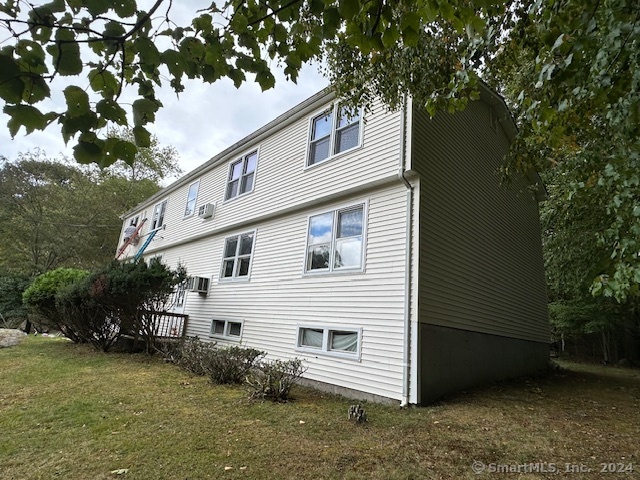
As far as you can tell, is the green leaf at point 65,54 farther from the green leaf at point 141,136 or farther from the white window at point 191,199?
the white window at point 191,199

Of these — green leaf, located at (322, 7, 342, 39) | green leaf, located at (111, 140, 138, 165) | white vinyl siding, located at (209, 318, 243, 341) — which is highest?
green leaf, located at (322, 7, 342, 39)

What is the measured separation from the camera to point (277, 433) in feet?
13.7

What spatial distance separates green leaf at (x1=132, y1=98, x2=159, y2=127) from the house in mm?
4259

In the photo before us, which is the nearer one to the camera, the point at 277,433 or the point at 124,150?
the point at 124,150

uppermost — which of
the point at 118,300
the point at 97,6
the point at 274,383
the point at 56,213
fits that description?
the point at 56,213

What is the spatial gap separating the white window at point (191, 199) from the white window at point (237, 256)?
330cm

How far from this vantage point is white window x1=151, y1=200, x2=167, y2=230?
51.5 ft

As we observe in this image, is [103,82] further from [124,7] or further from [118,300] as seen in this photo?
[118,300]

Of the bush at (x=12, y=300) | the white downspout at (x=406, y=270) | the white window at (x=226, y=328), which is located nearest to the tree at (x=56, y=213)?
the bush at (x=12, y=300)

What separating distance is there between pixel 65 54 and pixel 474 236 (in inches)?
318

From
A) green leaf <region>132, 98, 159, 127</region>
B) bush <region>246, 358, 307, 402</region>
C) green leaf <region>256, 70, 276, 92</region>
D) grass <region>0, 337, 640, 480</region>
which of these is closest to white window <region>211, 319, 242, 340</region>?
grass <region>0, 337, 640, 480</region>

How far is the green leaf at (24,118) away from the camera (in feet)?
5.19

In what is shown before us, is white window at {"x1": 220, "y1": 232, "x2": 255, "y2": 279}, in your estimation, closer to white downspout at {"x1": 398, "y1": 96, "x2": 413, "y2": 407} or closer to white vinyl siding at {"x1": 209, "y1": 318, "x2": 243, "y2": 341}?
white vinyl siding at {"x1": 209, "y1": 318, "x2": 243, "y2": 341}

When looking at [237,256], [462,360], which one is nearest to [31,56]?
[462,360]
